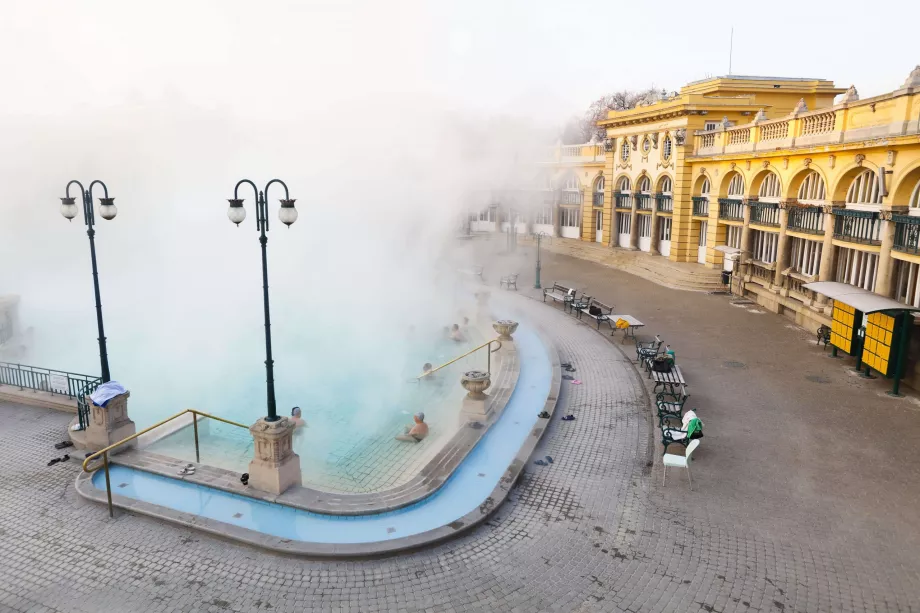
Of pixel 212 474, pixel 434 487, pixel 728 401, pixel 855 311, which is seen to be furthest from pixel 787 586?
pixel 855 311

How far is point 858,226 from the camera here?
17922 millimetres

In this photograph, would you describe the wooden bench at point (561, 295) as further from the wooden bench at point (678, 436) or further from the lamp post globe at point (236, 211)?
the lamp post globe at point (236, 211)

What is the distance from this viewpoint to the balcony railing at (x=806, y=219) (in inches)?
789

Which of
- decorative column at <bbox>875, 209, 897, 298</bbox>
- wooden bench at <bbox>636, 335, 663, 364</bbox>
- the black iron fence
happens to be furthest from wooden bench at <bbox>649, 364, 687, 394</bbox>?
the black iron fence

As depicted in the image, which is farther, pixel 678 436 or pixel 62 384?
pixel 62 384

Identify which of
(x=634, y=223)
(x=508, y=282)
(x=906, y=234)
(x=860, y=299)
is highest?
(x=906, y=234)

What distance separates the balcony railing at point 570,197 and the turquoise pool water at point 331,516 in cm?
3155

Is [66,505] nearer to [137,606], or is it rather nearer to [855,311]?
[137,606]

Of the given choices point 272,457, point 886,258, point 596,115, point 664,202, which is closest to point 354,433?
point 272,457

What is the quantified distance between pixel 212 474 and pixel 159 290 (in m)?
11.0

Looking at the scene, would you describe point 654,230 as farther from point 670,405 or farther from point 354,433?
point 354,433

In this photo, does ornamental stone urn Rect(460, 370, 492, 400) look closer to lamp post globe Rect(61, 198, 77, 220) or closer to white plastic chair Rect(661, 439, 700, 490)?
white plastic chair Rect(661, 439, 700, 490)

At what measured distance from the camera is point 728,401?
1302 centimetres

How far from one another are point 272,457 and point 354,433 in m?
3.23
